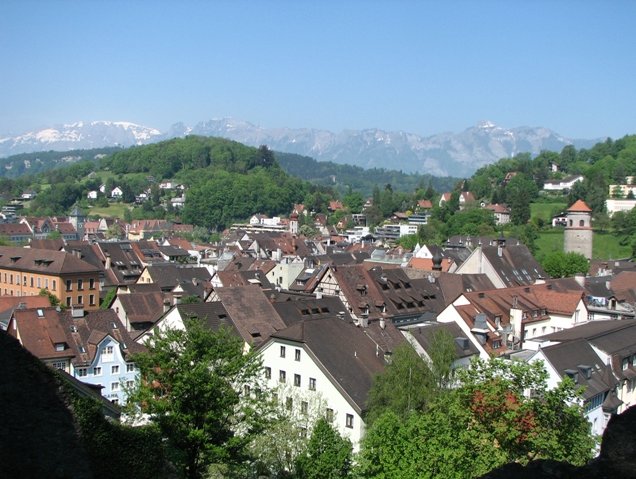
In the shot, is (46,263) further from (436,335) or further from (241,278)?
(436,335)

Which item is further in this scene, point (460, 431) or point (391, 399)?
point (391, 399)

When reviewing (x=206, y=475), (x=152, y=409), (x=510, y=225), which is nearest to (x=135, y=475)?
(x=152, y=409)

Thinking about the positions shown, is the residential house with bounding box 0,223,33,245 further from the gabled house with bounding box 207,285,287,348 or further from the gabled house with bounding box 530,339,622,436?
the gabled house with bounding box 530,339,622,436

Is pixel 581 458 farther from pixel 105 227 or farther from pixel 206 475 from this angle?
pixel 105 227

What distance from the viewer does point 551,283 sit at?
62.5 metres

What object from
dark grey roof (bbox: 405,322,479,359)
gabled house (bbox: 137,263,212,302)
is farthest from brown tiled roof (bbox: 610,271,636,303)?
gabled house (bbox: 137,263,212,302)

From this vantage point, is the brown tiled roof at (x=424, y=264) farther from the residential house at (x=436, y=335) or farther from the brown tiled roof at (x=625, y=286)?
the residential house at (x=436, y=335)

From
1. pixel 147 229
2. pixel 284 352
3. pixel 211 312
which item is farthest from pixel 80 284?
pixel 147 229

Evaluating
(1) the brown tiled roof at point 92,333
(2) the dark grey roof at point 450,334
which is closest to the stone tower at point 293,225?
(1) the brown tiled roof at point 92,333

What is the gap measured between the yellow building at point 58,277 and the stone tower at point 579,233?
72766 mm

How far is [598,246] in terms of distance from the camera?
120 meters

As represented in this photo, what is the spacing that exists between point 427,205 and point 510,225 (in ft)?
206

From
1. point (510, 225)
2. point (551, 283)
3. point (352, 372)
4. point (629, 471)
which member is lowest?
point (510, 225)

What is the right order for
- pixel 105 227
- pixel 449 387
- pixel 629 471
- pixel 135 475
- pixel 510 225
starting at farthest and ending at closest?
1. pixel 105 227
2. pixel 510 225
3. pixel 449 387
4. pixel 135 475
5. pixel 629 471
